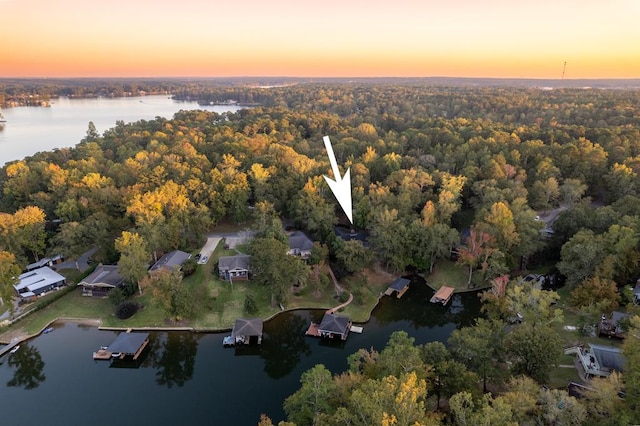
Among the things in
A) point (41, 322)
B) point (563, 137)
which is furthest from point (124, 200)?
point (563, 137)

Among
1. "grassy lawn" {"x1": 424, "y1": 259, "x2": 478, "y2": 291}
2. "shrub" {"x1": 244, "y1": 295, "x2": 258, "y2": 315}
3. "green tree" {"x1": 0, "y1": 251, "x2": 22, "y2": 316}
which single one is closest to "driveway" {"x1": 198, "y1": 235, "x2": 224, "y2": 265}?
"shrub" {"x1": 244, "y1": 295, "x2": 258, "y2": 315}

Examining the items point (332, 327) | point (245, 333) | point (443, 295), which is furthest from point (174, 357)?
point (443, 295)

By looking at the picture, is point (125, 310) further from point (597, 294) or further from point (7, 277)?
point (597, 294)

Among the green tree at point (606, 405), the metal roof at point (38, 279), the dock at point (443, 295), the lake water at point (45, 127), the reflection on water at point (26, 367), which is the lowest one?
the reflection on water at point (26, 367)

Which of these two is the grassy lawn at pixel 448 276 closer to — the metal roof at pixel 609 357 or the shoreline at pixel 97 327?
the shoreline at pixel 97 327

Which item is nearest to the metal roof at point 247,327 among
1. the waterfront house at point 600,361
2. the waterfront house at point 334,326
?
the waterfront house at point 334,326

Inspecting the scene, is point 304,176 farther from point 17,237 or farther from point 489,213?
point 17,237

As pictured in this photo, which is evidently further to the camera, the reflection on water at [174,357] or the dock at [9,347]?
the dock at [9,347]
